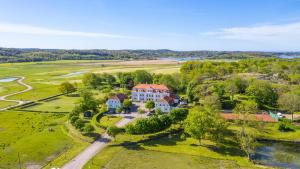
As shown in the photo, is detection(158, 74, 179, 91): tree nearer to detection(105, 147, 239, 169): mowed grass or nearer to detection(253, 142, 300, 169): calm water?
detection(253, 142, 300, 169): calm water

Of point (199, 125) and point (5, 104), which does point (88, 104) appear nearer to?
point (199, 125)

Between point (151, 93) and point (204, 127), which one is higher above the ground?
point (151, 93)

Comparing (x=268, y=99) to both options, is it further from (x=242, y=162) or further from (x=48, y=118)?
(x=48, y=118)

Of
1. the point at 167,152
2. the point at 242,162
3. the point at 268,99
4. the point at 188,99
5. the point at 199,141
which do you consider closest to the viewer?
the point at 242,162

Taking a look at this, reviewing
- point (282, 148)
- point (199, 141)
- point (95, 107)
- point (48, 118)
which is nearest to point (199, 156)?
point (199, 141)

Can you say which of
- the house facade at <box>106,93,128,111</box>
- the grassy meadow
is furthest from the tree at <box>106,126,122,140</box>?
the house facade at <box>106,93,128,111</box>

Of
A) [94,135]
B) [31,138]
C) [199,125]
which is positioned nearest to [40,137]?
[31,138]

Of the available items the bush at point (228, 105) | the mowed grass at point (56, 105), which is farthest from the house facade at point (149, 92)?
the mowed grass at point (56, 105)
